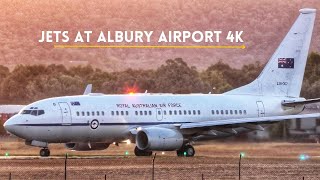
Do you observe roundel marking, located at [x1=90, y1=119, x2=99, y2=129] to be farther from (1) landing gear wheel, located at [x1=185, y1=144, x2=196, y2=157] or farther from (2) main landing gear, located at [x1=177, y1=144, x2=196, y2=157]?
(1) landing gear wheel, located at [x1=185, y1=144, x2=196, y2=157]

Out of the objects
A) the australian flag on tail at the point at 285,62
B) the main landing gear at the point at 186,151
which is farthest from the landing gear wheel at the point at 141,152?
the australian flag on tail at the point at 285,62

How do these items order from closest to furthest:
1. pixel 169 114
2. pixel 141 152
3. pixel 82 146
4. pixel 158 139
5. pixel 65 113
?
1. pixel 65 113
2. pixel 158 139
3. pixel 141 152
4. pixel 82 146
5. pixel 169 114

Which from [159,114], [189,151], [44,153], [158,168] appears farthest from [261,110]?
[158,168]

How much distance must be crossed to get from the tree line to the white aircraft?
218 ft

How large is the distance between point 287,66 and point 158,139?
547 inches

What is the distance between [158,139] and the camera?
6906 centimetres

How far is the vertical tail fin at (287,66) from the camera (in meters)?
78.0

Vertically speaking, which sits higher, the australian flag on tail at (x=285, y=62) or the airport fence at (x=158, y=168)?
the australian flag on tail at (x=285, y=62)

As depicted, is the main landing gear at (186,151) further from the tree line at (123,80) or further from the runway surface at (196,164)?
the tree line at (123,80)

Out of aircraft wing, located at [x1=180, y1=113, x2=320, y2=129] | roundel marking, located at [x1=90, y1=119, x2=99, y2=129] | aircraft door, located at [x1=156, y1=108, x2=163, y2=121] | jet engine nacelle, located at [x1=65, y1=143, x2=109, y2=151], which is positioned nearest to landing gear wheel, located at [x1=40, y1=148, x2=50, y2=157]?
jet engine nacelle, located at [x1=65, y1=143, x2=109, y2=151]

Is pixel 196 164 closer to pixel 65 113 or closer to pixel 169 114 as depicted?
pixel 65 113

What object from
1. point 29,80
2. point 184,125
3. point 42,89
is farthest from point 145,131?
point 29,80

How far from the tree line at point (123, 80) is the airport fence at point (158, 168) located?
259 feet

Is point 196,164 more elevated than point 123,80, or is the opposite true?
point 123,80
